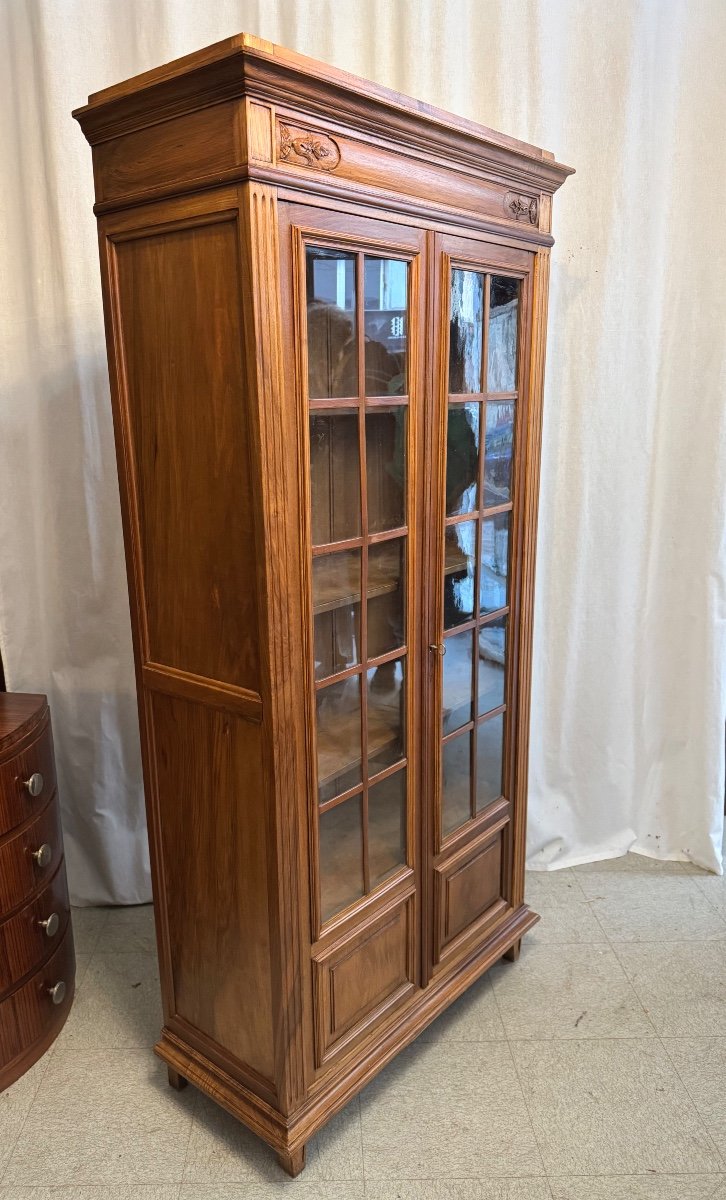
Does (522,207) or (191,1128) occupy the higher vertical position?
(522,207)

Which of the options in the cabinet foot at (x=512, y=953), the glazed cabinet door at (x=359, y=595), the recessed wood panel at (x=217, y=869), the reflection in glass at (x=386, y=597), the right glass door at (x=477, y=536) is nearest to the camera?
the glazed cabinet door at (x=359, y=595)

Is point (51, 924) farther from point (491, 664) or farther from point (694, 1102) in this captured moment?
point (694, 1102)

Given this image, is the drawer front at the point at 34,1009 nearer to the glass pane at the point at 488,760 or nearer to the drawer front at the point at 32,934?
the drawer front at the point at 32,934

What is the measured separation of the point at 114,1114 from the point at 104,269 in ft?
5.46

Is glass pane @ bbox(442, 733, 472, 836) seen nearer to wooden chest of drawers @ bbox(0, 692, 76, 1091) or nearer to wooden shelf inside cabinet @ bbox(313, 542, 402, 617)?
wooden shelf inside cabinet @ bbox(313, 542, 402, 617)

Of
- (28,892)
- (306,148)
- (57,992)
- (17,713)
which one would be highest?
(306,148)

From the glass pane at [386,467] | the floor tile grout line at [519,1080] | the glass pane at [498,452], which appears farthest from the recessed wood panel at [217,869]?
the glass pane at [498,452]

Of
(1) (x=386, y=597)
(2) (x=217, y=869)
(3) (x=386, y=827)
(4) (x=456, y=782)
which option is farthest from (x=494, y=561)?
(2) (x=217, y=869)

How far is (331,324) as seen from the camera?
4.60ft

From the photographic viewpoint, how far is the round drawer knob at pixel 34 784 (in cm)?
183

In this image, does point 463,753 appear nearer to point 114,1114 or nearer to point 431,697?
point 431,697

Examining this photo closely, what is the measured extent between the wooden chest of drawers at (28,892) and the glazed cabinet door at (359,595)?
2.26ft

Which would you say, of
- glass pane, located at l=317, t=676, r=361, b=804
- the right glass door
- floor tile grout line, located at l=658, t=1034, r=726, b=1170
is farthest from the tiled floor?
glass pane, located at l=317, t=676, r=361, b=804

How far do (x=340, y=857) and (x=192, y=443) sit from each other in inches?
32.6
